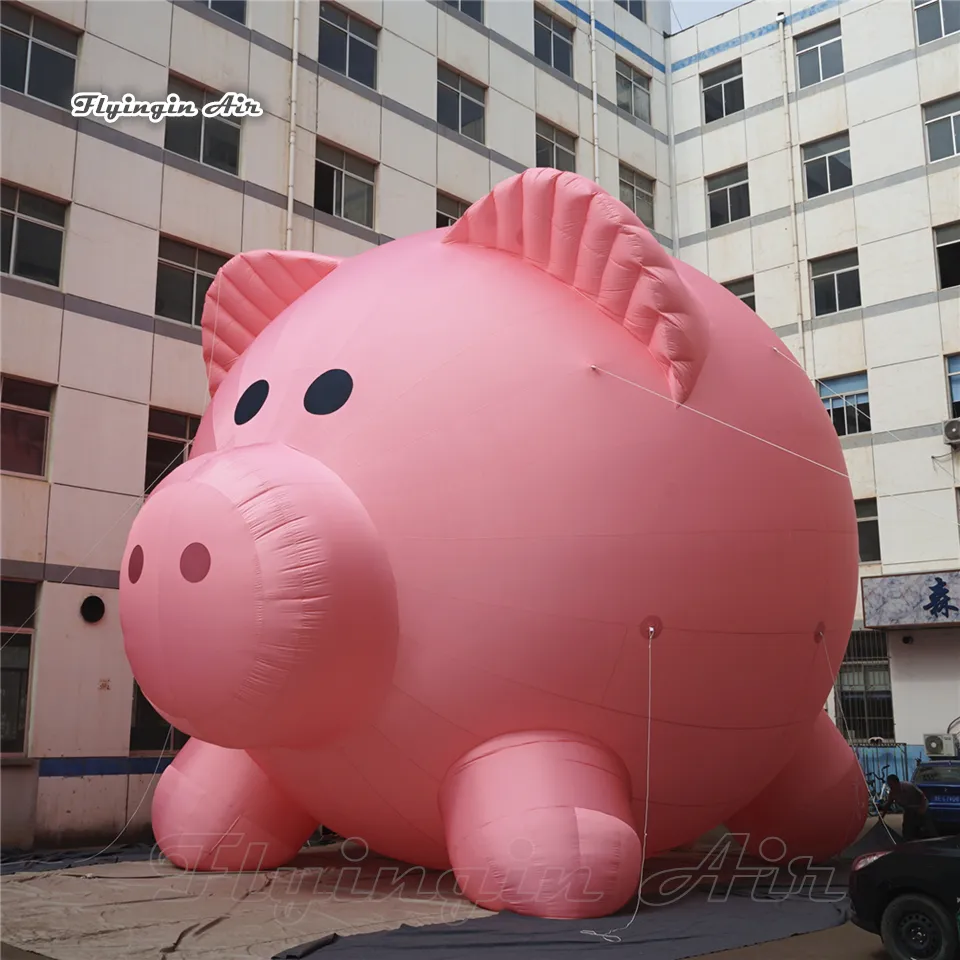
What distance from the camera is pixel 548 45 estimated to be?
21219mm

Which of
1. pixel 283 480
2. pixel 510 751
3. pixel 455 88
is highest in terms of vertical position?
pixel 455 88

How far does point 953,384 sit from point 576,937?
15.9 meters

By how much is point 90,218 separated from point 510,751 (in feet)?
31.1

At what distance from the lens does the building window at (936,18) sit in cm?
2081

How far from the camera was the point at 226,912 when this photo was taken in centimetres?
766

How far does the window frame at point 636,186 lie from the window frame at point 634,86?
1207 mm

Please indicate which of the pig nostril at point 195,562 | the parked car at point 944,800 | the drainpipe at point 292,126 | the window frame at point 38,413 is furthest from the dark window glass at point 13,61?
the parked car at point 944,800

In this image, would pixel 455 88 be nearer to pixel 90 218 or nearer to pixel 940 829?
pixel 90 218

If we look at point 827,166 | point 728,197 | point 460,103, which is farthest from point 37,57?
point 827,166

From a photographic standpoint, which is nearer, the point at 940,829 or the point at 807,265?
the point at 940,829

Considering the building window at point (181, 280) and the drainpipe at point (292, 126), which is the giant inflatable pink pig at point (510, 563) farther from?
the drainpipe at point (292, 126)

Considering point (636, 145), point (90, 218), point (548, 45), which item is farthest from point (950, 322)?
point (90, 218)

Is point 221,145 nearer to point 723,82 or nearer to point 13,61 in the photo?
point 13,61

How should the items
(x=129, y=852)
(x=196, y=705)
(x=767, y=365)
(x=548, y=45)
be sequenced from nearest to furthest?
(x=196, y=705) → (x=767, y=365) → (x=129, y=852) → (x=548, y=45)
